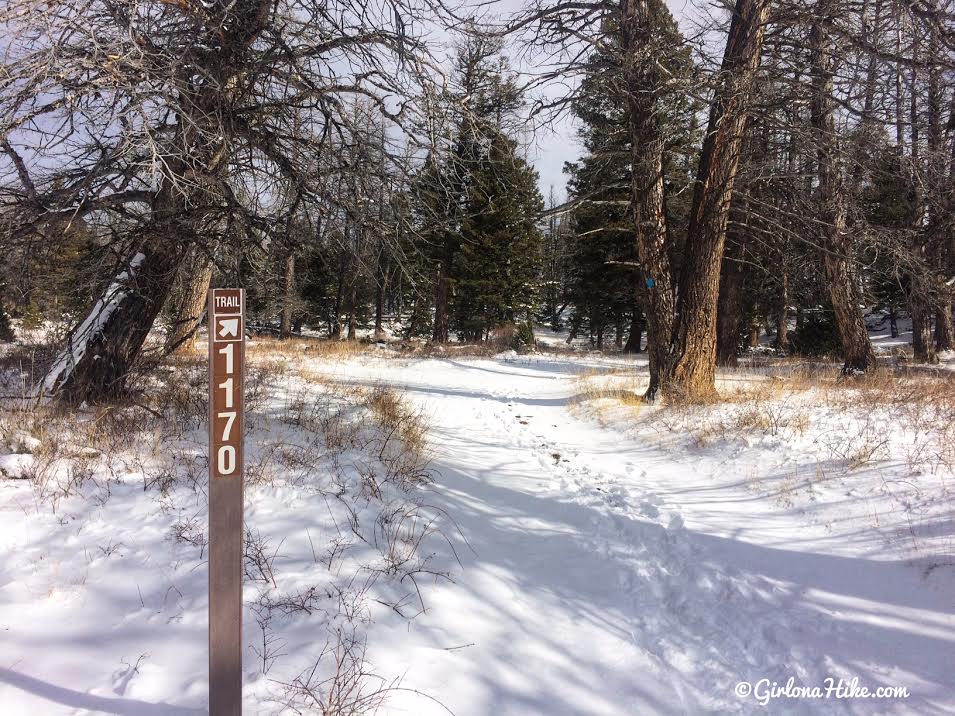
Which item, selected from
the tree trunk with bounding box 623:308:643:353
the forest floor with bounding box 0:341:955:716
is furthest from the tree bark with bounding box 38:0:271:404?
the tree trunk with bounding box 623:308:643:353

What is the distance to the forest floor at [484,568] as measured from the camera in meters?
2.39

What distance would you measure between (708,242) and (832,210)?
308 cm

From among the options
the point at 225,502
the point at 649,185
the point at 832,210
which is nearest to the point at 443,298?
the point at 649,185

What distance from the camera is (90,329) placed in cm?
556

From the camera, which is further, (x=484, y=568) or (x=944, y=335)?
(x=944, y=335)

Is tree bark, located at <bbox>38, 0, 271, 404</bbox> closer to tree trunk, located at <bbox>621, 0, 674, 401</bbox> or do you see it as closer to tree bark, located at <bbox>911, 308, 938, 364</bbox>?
tree trunk, located at <bbox>621, 0, 674, 401</bbox>

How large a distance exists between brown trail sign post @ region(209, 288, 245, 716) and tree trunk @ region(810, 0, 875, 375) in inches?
311

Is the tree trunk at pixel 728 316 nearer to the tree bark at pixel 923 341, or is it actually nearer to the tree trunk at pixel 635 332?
the tree bark at pixel 923 341

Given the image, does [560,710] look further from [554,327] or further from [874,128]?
[554,327]

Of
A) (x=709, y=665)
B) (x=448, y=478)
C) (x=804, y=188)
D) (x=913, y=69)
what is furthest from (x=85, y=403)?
(x=804, y=188)

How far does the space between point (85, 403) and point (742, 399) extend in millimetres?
8325

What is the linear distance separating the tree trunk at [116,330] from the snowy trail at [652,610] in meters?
3.87

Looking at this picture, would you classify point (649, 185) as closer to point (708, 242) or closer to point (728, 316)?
point (708, 242)

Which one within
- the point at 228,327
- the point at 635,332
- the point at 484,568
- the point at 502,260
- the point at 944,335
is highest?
the point at 502,260
